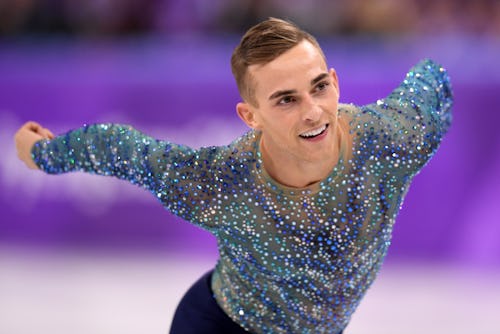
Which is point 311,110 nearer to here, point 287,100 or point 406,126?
point 287,100

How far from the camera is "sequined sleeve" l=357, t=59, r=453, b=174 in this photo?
8.25ft

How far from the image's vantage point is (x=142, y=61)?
18.7 ft

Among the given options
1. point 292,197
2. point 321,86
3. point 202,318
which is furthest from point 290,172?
point 202,318

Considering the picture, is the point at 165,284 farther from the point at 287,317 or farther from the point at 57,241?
the point at 287,317

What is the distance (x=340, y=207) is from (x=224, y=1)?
377cm

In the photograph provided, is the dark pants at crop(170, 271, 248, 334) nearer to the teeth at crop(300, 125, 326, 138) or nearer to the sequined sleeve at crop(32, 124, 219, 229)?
the sequined sleeve at crop(32, 124, 219, 229)

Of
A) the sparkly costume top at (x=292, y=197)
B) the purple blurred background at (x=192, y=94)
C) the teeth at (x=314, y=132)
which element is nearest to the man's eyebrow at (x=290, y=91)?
the teeth at (x=314, y=132)

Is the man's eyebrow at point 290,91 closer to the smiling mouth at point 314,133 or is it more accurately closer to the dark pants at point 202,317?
the smiling mouth at point 314,133

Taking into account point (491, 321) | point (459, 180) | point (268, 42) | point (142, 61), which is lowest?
point (491, 321)

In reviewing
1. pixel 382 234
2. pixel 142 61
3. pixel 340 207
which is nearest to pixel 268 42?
pixel 340 207

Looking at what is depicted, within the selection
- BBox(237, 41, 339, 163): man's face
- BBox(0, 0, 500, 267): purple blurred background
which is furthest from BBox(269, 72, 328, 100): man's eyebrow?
BBox(0, 0, 500, 267): purple blurred background

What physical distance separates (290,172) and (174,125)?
311cm

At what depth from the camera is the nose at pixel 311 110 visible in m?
2.27

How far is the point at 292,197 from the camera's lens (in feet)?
8.20
